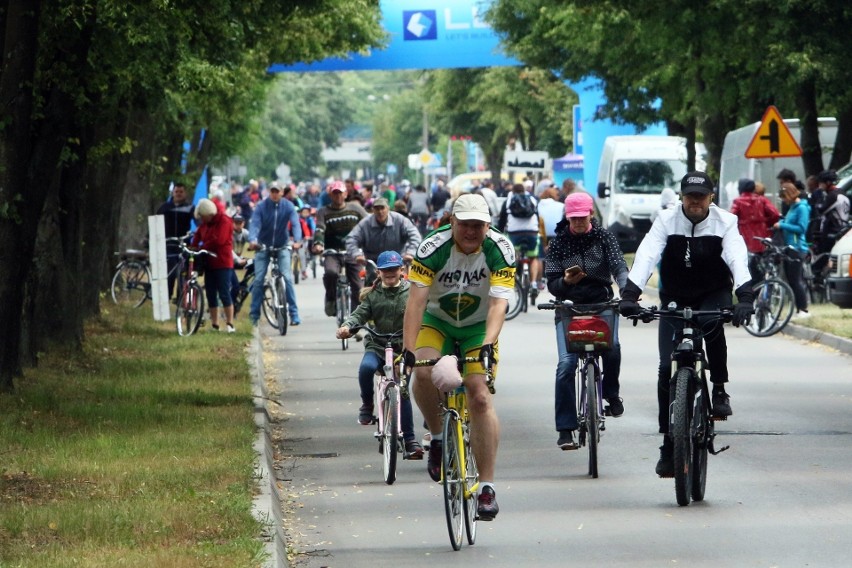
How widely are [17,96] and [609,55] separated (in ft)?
71.9

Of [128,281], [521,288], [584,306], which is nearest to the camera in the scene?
[584,306]

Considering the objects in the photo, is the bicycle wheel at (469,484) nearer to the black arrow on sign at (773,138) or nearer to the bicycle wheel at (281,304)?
the bicycle wheel at (281,304)

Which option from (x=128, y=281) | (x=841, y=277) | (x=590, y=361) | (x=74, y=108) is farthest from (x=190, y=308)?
(x=590, y=361)

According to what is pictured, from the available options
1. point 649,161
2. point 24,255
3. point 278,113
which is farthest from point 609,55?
point 278,113

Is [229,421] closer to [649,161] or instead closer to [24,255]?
[24,255]

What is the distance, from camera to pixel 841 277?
1939 centimetres

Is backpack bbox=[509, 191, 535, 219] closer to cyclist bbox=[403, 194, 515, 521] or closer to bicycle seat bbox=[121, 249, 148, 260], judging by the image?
bicycle seat bbox=[121, 249, 148, 260]

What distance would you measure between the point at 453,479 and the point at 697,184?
2443 mm

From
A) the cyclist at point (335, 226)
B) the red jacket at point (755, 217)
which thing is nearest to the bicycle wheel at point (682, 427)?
the cyclist at point (335, 226)

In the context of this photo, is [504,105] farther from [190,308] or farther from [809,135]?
[190,308]

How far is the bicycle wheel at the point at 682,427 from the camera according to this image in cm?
981

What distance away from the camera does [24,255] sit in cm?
1489

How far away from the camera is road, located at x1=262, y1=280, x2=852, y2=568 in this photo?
347 inches

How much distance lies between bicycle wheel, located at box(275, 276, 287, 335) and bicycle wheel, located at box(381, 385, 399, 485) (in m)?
11.9
